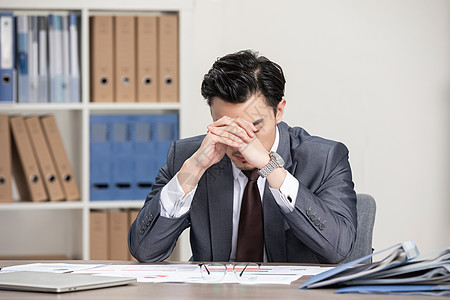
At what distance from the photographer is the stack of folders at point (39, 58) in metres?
2.82

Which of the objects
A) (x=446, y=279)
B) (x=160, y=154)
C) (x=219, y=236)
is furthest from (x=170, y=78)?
(x=446, y=279)

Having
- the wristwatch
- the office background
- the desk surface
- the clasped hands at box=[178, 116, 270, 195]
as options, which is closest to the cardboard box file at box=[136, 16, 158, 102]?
the office background

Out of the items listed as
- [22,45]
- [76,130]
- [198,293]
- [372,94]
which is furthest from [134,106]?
[198,293]

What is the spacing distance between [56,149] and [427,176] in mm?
1861

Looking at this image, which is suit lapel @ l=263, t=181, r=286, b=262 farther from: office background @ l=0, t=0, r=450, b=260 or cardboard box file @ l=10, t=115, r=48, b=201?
cardboard box file @ l=10, t=115, r=48, b=201

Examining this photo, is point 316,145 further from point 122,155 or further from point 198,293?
point 122,155

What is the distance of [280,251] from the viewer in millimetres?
1734

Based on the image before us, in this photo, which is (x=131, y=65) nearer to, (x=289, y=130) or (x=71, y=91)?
(x=71, y=91)

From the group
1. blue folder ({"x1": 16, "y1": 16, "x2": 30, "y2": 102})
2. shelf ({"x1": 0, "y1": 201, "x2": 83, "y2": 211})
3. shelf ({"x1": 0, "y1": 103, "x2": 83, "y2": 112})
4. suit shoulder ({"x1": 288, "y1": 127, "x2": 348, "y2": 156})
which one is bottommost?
shelf ({"x1": 0, "y1": 201, "x2": 83, "y2": 211})

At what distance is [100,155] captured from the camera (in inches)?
114

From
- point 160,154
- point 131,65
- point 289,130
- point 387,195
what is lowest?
point 387,195

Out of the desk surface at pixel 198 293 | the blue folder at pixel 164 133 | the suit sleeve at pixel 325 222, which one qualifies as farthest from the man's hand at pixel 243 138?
the blue folder at pixel 164 133

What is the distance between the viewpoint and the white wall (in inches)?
121

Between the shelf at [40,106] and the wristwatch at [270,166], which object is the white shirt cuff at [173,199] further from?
the shelf at [40,106]
